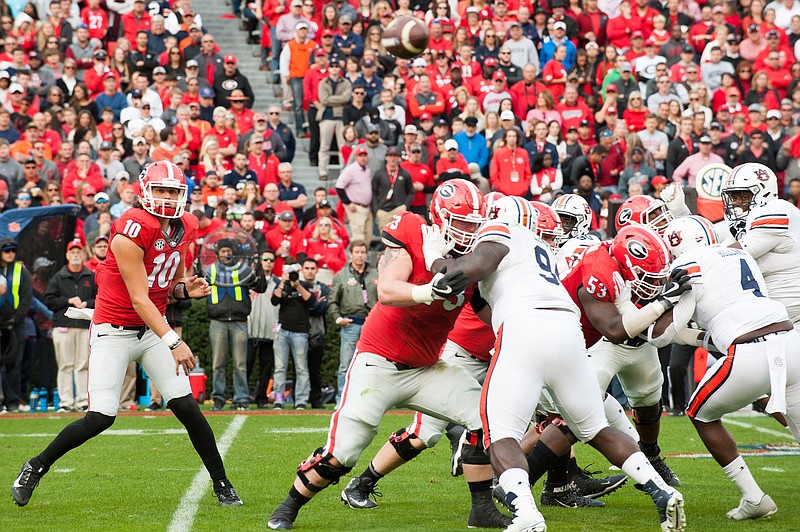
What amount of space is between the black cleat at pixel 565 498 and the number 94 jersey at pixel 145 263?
2.70 metres

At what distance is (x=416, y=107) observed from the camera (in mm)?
16875

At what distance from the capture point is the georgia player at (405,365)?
19.0 ft

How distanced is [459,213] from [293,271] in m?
7.46

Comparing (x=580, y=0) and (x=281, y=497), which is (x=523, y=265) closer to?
(x=281, y=497)

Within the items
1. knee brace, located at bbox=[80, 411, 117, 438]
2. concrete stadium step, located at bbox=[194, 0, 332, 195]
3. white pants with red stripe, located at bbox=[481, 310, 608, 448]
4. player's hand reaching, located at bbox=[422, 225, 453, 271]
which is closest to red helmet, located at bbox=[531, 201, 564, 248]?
player's hand reaching, located at bbox=[422, 225, 453, 271]

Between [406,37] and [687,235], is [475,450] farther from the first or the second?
[406,37]

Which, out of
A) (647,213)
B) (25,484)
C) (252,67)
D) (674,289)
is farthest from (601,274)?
(252,67)

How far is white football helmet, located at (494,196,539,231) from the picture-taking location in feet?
18.9

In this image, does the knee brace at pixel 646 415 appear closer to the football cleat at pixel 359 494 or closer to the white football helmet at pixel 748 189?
the white football helmet at pixel 748 189

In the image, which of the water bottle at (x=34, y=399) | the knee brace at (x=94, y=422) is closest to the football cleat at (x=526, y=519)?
the knee brace at (x=94, y=422)

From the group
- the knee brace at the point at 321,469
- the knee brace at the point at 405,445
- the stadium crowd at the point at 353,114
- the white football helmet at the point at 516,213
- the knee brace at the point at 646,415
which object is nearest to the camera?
the white football helmet at the point at 516,213

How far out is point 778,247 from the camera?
733cm

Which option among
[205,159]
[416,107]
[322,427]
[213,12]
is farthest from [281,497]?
[213,12]

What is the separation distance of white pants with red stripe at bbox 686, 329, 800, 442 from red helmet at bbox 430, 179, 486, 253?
5.24ft
